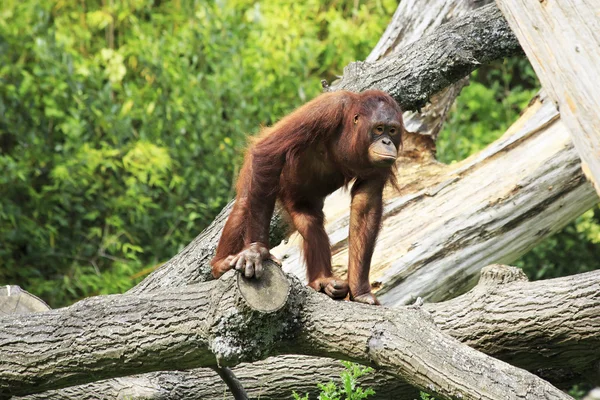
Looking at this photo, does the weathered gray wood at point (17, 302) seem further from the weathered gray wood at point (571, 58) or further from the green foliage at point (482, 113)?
the green foliage at point (482, 113)

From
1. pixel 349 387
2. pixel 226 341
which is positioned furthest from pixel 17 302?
pixel 349 387

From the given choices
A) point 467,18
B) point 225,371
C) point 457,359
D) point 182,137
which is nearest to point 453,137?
point 182,137

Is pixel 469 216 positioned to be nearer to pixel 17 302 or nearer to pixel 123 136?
pixel 17 302

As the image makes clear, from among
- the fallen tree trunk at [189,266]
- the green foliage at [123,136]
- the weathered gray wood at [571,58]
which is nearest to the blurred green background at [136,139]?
the green foliage at [123,136]

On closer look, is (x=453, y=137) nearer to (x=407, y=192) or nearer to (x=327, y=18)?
(x=327, y=18)

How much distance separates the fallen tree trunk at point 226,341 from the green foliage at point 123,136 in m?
4.68

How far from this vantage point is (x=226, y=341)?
13.4ft

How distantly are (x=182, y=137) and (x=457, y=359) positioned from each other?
656 centimetres

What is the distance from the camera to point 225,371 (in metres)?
4.82

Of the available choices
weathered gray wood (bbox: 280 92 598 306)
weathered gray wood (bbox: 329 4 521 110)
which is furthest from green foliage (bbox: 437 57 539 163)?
weathered gray wood (bbox: 329 4 521 110)

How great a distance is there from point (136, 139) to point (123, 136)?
0.27m

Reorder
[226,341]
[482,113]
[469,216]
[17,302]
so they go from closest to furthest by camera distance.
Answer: [226,341] → [17,302] → [469,216] → [482,113]

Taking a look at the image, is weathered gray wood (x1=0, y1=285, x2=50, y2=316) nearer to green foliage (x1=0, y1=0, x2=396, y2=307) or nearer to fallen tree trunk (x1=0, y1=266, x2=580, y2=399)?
fallen tree trunk (x1=0, y1=266, x2=580, y2=399)

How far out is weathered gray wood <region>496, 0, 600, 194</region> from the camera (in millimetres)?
3346
